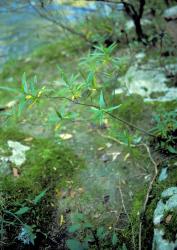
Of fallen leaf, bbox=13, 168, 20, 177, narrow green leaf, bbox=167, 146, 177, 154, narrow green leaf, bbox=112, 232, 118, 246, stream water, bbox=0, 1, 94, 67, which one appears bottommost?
stream water, bbox=0, 1, 94, 67

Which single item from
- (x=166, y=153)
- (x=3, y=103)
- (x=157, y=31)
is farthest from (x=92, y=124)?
(x=157, y=31)

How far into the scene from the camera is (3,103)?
4.39 m

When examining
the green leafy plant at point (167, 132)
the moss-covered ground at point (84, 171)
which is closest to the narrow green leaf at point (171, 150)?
the green leafy plant at point (167, 132)

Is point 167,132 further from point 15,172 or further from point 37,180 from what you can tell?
point 15,172

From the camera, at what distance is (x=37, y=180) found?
9.91ft

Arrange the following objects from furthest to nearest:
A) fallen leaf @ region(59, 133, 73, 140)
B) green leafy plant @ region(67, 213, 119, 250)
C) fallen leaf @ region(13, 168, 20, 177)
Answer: fallen leaf @ region(59, 133, 73, 140), fallen leaf @ region(13, 168, 20, 177), green leafy plant @ region(67, 213, 119, 250)

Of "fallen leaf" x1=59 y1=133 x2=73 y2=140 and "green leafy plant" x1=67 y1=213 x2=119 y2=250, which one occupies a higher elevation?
"green leafy plant" x1=67 y1=213 x2=119 y2=250

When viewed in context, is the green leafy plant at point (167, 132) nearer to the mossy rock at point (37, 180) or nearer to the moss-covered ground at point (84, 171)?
the moss-covered ground at point (84, 171)

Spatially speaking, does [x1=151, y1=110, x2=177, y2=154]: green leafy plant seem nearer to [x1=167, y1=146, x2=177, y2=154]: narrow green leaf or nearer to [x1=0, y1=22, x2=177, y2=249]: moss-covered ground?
[x1=167, y1=146, x2=177, y2=154]: narrow green leaf

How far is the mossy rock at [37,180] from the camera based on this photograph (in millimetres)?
2717

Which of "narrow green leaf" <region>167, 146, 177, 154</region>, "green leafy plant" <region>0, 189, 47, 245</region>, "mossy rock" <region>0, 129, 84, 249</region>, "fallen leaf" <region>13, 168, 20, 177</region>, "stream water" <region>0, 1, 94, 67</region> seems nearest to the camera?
"green leafy plant" <region>0, 189, 47, 245</region>

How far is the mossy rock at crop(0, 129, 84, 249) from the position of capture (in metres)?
2.72

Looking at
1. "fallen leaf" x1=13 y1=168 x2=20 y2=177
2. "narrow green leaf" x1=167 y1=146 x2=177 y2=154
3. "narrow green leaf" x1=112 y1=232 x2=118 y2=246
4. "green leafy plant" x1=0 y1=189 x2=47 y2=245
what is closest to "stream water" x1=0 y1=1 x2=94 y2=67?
"fallen leaf" x1=13 y1=168 x2=20 y2=177

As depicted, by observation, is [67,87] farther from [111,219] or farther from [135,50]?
[135,50]
